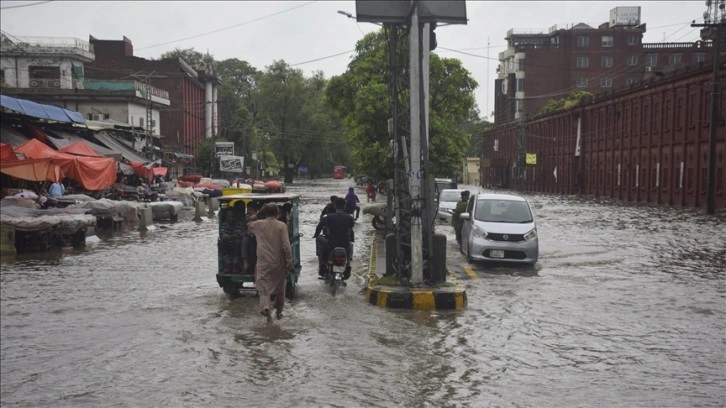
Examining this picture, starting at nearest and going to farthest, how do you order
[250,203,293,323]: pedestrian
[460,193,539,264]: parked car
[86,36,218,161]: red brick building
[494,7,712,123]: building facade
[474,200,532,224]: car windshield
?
[250,203,293,323]: pedestrian
[460,193,539,264]: parked car
[474,200,532,224]: car windshield
[86,36,218,161]: red brick building
[494,7,712,123]: building facade

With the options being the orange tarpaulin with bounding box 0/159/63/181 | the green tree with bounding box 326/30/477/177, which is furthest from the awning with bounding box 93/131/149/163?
the orange tarpaulin with bounding box 0/159/63/181

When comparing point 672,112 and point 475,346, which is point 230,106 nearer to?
point 672,112

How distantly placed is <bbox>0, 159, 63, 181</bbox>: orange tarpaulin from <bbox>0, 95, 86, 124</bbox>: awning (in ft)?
15.6

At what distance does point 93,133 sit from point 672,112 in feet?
124

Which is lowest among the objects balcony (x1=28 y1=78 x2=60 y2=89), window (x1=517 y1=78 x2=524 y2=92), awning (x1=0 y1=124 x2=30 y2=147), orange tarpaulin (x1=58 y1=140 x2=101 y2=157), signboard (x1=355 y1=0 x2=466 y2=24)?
orange tarpaulin (x1=58 y1=140 x2=101 y2=157)

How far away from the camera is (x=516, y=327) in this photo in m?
11.3

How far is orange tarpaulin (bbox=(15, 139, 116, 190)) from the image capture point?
28.0m

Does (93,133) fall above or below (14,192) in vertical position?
above

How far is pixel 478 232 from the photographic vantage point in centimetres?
1823

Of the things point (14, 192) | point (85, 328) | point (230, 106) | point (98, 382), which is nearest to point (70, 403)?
point (98, 382)

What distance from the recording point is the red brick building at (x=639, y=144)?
4691 cm

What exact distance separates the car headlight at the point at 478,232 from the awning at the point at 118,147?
89.7ft

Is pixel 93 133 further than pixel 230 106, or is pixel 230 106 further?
pixel 230 106

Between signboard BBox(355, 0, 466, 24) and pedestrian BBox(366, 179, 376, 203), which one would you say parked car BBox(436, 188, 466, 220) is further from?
signboard BBox(355, 0, 466, 24)
